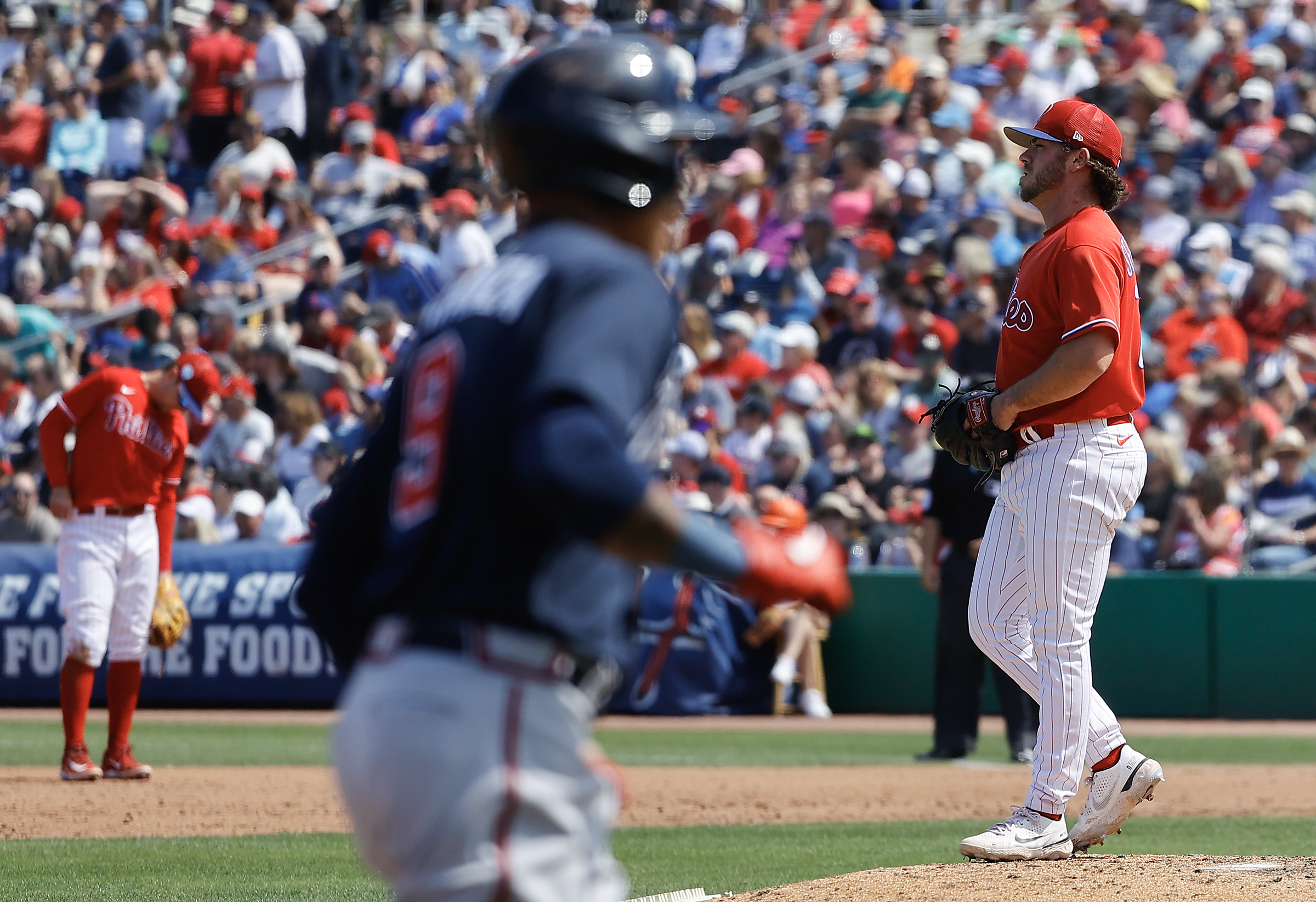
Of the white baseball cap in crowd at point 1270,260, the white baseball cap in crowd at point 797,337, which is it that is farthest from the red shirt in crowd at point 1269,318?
the white baseball cap in crowd at point 797,337

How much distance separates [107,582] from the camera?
29.9ft

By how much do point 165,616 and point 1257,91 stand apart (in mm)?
11297

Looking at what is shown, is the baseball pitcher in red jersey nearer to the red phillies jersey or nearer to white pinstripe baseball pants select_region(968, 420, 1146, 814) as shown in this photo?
white pinstripe baseball pants select_region(968, 420, 1146, 814)

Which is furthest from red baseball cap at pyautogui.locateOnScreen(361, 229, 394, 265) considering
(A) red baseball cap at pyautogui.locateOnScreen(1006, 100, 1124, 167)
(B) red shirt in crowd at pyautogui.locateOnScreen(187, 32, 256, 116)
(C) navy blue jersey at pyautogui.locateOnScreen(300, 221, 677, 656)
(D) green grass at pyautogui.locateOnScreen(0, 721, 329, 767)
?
(C) navy blue jersey at pyautogui.locateOnScreen(300, 221, 677, 656)

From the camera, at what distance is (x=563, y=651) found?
2.51 metres

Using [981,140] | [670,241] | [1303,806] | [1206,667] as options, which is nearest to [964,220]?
[981,140]

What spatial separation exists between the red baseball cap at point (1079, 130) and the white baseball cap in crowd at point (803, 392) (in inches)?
369

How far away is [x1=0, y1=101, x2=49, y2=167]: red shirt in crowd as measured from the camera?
68.2 ft

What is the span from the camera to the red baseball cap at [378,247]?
17375 mm

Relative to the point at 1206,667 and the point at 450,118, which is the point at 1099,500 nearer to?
the point at 1206,667

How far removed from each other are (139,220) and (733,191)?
6.32 m

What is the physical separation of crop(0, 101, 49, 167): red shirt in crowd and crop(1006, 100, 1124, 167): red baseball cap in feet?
56.4

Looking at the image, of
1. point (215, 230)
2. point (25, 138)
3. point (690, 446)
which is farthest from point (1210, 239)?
point (25, 138)

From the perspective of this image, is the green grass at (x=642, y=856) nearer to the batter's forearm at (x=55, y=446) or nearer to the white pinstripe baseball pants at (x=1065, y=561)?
the white pinstripe baseball pants at (x=1065, y=561)
